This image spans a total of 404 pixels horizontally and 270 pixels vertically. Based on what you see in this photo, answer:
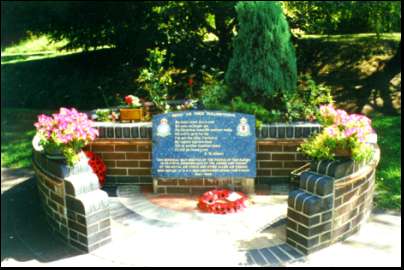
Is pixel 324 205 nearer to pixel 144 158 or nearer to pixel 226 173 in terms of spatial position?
pixel 226 173

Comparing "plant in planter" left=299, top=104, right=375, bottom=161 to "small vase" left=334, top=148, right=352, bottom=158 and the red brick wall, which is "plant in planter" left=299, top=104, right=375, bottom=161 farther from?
the red brick wall

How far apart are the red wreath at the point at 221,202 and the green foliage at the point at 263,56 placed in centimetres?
178

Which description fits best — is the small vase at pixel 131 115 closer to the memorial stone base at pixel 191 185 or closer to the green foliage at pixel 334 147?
the memorial stone base at pixel 191 185

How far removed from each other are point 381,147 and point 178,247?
5.45 meters

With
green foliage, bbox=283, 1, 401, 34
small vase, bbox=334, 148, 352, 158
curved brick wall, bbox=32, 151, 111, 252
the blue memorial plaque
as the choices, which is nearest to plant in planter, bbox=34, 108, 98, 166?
curved brick wall, bbox=32, 151, 111, 252

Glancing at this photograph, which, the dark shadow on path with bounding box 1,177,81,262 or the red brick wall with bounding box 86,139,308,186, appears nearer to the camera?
the dark shadow on path with bounding box 1,177,81,262

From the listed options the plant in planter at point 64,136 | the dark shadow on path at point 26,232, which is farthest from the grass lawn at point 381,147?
the plant in planter at point 64,136

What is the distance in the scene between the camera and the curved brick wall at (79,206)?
5.81 metres

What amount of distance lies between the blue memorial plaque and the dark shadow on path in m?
1.86

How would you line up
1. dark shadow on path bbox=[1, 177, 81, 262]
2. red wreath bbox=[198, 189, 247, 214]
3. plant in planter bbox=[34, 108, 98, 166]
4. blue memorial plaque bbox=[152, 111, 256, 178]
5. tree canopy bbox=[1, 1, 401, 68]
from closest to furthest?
dark shadow on path bbox=[1, 177, 81, 262]
plant in planter bbox=[34, 108, 98, 166]
red wreath bbox=[198, 189, 247, 214]
blue memorial plaque bbox=[152, 111, 256, 178]
tree canopy bbox=[1, 1, 401, 68]

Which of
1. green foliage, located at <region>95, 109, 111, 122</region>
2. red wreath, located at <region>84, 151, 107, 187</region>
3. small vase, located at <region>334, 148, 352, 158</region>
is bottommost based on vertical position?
red wreath, located at <region>84, 151, 107, 187</region>

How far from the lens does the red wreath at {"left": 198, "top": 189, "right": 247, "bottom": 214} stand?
6.85 meters

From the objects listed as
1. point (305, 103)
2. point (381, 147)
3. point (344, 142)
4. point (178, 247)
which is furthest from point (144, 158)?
point (381, 147)

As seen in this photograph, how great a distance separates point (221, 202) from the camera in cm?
689
